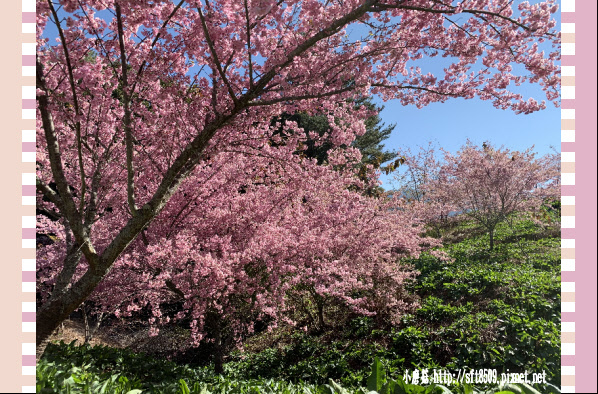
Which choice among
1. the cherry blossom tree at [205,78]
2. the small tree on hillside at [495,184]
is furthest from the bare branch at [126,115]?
the small tree on hillside at [495,184]

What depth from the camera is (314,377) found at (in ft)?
15.4

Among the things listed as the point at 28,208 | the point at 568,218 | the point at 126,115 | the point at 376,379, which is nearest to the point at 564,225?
the point at 568,218

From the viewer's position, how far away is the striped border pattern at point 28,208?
5.80ft

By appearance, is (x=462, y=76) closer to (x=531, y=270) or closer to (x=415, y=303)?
(x=415, y=303)

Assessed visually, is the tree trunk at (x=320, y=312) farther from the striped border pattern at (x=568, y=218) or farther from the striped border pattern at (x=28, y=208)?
the striped border pattern at (x=28, y=208)

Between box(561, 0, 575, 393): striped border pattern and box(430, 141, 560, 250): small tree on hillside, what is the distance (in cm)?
872

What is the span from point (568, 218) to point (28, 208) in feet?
9.08

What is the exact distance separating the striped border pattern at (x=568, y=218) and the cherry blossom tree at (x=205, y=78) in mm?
1178

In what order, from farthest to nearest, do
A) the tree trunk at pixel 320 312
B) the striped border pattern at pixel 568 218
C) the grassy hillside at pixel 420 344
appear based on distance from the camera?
1. the tree trunk at pixel 320 312
2. the grassy hillside at pixel 420 344
3. the striped border pattern at pixel 568 218

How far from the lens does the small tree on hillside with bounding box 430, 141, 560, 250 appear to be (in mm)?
10023

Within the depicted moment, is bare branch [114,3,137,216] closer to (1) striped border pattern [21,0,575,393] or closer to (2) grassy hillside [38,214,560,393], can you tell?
(1) striped border pattern [21,0,575,393]

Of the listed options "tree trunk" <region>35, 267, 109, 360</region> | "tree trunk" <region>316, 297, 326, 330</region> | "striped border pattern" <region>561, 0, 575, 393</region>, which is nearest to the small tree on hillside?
"tree trunk" <region>316, 297, 326, 330</region>

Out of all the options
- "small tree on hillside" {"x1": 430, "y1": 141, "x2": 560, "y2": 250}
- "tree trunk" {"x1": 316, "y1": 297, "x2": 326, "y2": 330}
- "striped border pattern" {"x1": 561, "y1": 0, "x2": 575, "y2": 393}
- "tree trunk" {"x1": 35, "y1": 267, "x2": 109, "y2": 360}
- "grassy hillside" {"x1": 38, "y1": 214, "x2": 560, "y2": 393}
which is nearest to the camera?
"striped border pattern" {"x1": 561, "y1": 0, "x2": 575, "y2": 393}

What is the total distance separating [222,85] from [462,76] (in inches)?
111
